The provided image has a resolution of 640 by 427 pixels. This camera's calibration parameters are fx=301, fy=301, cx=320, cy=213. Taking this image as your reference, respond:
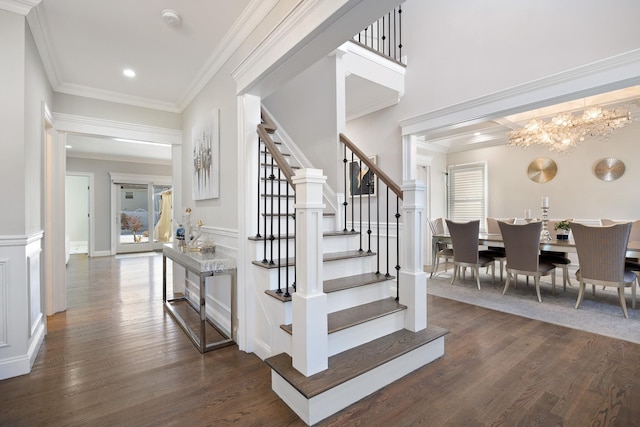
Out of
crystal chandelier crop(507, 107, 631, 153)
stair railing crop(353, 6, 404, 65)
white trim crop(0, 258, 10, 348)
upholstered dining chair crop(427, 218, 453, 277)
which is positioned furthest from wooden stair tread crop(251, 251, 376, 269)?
crystal chandelier crop(507, 107, 631, 153)

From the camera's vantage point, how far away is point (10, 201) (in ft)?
6.85

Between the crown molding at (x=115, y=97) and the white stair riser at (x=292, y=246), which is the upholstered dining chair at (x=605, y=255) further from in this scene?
the crown molding at (x=115, y=97)

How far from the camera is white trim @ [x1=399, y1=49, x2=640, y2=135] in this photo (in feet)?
8.71

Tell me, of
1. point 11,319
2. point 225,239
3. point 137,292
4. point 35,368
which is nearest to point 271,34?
point 225,239

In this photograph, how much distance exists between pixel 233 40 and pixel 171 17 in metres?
0.47

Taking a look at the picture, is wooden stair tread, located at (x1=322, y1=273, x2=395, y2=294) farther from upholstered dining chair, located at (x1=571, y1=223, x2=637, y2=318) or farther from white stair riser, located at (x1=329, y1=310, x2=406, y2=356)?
upholstered dining chair, located at (x1=571, y1=223, x2=637, y2=318)

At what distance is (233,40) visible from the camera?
2.50 metres

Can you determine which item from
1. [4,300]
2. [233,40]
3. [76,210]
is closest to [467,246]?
[233,40]

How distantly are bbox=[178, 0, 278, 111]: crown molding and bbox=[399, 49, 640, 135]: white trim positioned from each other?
2.68 m

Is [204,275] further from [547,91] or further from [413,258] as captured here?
[547,91]

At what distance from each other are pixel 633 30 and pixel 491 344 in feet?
10.1

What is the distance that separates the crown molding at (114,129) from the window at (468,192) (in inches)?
228

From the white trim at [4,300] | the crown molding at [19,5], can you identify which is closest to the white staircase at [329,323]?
the white trim at [4,300]

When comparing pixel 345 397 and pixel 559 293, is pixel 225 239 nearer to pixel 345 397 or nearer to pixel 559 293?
Answer: pixel 345 397
